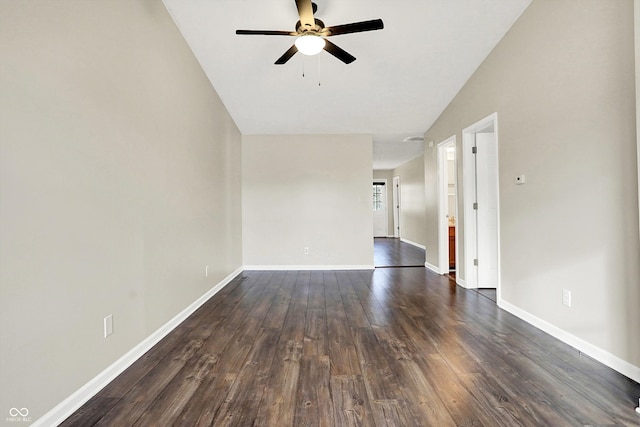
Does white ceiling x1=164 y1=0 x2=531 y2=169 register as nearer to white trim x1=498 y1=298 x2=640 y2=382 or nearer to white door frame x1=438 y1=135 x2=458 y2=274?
white door frame x1=438 y1=135 x2=458 y2=274

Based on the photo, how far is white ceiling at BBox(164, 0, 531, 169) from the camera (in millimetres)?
2818

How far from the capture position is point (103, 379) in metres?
1.82

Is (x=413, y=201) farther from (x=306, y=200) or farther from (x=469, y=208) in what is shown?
(x=469, y=208)

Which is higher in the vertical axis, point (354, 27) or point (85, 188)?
point (354, 27)

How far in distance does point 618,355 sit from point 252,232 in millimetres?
4624

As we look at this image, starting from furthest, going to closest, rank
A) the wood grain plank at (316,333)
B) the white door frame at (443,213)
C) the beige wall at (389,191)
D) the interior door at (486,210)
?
the beige wall at (389,191), the white door frame at (443,213), the interior door at (486,210), the wood grain plank at (316,333)

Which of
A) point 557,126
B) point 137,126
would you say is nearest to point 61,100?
point 137,126

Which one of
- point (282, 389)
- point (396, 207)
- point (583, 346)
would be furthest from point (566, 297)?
point (396, 207)

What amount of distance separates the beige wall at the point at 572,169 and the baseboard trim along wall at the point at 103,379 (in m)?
3.29

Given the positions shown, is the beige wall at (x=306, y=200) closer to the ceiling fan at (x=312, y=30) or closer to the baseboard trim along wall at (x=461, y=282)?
the baseboard trim along wall at (x=461, y=282)

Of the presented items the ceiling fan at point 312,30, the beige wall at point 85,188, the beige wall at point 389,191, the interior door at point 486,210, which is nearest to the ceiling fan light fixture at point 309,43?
the ceiling fan at point 312,30

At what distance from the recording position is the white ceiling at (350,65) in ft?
9.25
